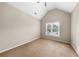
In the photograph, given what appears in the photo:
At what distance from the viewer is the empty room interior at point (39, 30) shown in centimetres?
147

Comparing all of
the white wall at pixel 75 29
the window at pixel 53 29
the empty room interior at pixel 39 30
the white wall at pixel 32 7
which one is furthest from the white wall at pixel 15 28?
the white wall at pixel 75 29

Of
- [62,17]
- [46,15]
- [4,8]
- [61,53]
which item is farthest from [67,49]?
[4,8]

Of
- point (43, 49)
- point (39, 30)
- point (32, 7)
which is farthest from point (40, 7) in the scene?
point (43, 49)

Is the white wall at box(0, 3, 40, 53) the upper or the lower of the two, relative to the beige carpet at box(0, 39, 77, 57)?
upper

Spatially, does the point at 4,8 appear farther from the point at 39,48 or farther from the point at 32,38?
the point at 39,48

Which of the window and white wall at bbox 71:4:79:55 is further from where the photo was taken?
white wall at bbox 71:4:79:55

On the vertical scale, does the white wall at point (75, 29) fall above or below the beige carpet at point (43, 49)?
above

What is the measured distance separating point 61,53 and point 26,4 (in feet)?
3.80

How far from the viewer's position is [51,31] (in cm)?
147

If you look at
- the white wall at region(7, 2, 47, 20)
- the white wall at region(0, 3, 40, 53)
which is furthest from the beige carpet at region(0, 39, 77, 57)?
the white wall at region(7, 2, 47, 20)

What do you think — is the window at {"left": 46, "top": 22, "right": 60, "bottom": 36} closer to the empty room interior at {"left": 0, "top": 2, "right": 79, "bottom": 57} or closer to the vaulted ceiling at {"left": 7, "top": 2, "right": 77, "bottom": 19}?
the empty room interior at {"left": 0, "top": 2, "right": 79, "bottom": 57}

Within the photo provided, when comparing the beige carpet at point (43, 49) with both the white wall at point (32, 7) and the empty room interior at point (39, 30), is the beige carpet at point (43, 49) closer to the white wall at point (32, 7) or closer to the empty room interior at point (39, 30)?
the empty room interior at point (39, 30)

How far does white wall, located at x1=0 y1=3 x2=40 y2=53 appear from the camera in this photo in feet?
5.33

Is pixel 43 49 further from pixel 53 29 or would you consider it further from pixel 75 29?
pixel 75 29
